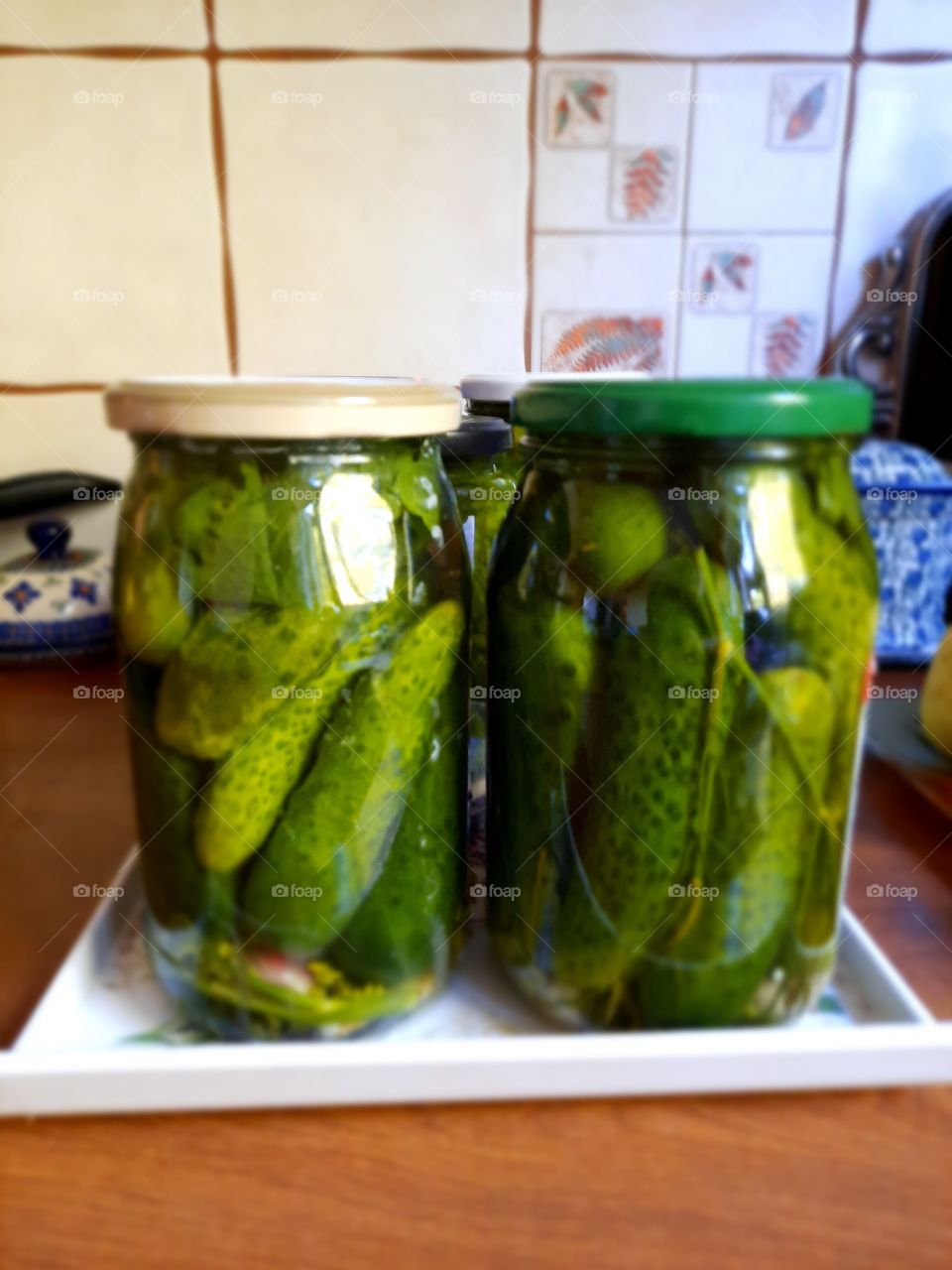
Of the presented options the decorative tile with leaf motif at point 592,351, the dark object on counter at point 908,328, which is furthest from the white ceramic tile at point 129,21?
the dark object on counter at point 908,328

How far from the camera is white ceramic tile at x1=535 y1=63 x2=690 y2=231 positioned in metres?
0.83

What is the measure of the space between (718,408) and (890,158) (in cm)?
77

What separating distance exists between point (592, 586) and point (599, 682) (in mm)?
31

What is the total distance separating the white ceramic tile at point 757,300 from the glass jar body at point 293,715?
22.5 inches

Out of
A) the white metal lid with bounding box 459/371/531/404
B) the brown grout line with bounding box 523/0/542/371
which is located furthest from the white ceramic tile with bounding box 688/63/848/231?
the white metal lid with bounding box 459/371/531/404

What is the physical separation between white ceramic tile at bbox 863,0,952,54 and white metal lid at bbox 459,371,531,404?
26.1 inches

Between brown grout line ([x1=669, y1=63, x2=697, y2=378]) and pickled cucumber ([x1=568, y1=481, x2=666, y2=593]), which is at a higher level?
brown grout line ([x1=669, y1=63, x2=697, y2=378])

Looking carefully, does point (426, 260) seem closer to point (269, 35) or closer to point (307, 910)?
point (269, 35)

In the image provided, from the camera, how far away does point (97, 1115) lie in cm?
30

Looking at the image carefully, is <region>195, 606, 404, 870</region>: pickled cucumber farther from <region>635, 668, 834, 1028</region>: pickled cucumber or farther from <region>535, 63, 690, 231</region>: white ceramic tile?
<region>535, 63, 690, 231</region>: white ceramic tile

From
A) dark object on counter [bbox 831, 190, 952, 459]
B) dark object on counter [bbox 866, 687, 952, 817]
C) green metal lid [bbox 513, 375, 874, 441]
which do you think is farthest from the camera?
dark object on counter [bbox 831, 190, 952, 459]

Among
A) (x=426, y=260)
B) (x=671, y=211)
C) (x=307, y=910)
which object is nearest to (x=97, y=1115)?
(x=307, y=910)

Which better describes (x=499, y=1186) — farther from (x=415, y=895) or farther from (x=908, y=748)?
(x=908, y=748)

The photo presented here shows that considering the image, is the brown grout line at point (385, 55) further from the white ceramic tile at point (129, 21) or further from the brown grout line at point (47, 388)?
the brown grout line at point (47, 388)
